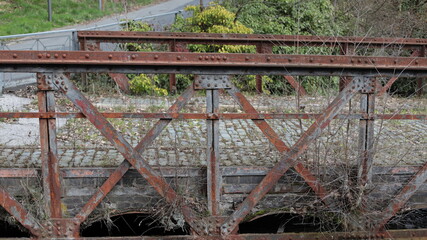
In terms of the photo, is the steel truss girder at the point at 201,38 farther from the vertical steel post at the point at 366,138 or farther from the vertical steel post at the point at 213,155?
the vertical steel post at the point at 213,155

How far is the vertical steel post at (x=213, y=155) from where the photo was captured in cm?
456

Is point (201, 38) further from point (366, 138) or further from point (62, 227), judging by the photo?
point (62, 227)

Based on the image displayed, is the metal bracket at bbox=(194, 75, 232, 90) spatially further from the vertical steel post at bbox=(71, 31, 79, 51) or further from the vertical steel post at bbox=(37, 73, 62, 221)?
the vertical steel post at bbox=(71, 31, 79, 51)

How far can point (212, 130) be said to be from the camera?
4.62 m

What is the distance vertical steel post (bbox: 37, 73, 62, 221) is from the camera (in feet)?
14.3

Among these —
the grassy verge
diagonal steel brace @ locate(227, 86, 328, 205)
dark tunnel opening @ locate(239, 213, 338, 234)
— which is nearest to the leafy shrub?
dark tunnel opening @ locate(239, 213, 338, 234)

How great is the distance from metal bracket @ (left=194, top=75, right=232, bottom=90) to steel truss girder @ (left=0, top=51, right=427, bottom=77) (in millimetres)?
52

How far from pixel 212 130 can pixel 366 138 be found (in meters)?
1.60

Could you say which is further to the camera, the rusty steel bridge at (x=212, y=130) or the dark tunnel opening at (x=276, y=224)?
the dark tunnel opening at (x=276, y=224)

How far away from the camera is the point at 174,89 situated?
10305 millimetres

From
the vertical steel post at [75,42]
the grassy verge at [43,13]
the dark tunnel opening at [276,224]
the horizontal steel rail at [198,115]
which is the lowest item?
the dark tunnel opening at [276,224]

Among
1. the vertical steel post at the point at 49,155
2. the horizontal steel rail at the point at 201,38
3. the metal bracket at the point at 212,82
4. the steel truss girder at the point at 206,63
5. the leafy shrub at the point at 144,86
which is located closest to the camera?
the steel truss girder at the point at 206,63

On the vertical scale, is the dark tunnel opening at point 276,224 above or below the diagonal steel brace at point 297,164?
below

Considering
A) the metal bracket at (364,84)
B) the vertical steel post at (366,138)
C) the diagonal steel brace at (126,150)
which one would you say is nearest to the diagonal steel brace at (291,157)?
the metal bracket at (364,84)
